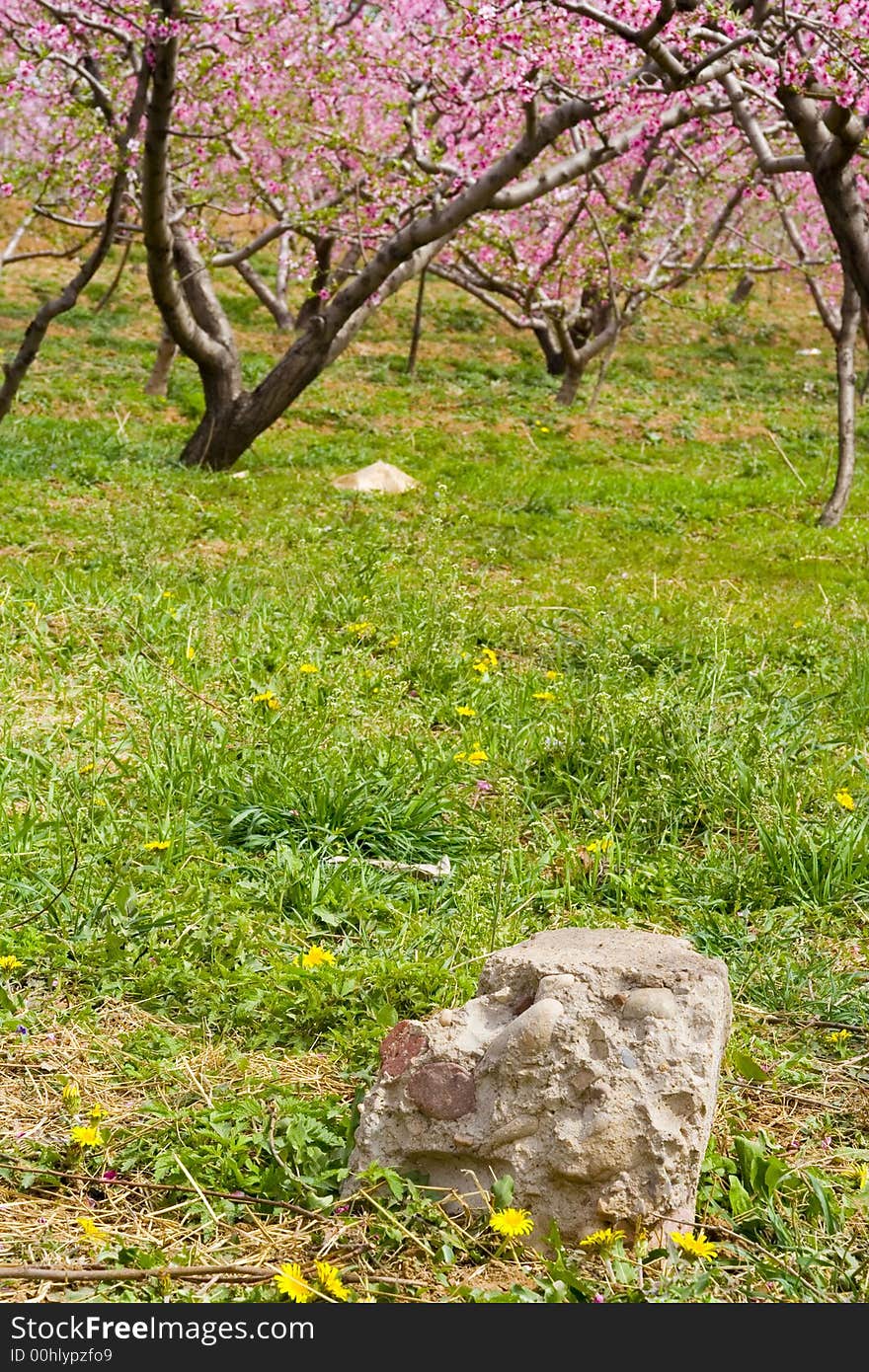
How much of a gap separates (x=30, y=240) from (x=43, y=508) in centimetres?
1683

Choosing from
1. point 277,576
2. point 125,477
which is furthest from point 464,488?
point 277,576

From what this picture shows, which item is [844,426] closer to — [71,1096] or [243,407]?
[243,407]

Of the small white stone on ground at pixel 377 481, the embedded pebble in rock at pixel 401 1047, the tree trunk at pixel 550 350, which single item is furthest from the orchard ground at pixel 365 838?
the tree trunk at pixel 550 350

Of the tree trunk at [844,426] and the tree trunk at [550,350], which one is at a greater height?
the tree trunk at [550,350]

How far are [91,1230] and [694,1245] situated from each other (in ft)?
4.07

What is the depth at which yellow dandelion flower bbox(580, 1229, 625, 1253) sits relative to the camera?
2564mm

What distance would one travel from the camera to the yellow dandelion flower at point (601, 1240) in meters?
2.56

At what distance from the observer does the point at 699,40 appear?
839cm

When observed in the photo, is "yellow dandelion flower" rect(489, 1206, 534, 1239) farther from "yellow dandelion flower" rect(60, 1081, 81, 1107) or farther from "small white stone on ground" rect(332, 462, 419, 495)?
"small white stone on ground" rect(332, 462, 419, 495)

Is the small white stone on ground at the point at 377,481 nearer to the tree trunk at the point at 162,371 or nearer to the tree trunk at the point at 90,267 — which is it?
the tree trunk at the point at 90,267

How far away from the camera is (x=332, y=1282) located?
7.84 ft

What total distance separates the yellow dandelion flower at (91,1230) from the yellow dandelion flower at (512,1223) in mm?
816

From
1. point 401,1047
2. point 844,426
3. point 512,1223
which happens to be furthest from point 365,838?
point 844,426

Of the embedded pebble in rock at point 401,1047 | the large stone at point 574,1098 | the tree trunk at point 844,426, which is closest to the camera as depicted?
the large stone at point 574,1098
